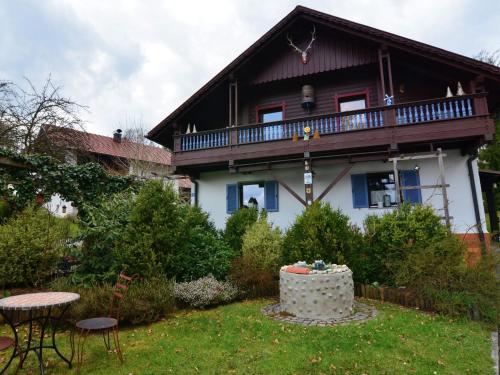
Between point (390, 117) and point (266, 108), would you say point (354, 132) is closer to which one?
point (390, 117)

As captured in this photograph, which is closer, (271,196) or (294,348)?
(294,348)

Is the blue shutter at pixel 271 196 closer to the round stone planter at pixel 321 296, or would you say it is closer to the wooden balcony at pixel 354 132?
the wooden balcony at pixel 354 132

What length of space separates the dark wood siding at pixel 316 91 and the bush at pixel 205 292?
7766mm

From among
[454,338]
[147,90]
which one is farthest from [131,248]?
[147,90]

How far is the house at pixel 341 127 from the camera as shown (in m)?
9.33

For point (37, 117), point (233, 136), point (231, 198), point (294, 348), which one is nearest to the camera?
point (294, 348)

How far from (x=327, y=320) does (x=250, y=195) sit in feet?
25.3

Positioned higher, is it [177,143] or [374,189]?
[177,143]

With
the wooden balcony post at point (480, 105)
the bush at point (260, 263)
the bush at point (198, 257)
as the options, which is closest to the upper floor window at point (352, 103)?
the wooden balcony post at point (480, 105)

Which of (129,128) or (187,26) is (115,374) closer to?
(187,26)

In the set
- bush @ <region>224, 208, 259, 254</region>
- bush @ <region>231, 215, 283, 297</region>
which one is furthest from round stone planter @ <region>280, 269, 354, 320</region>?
bush @ <region>224, 208, 259, 254</region>

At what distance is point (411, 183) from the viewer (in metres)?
10.2

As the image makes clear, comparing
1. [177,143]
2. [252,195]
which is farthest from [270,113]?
[177,143]

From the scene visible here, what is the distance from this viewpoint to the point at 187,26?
10.7m
